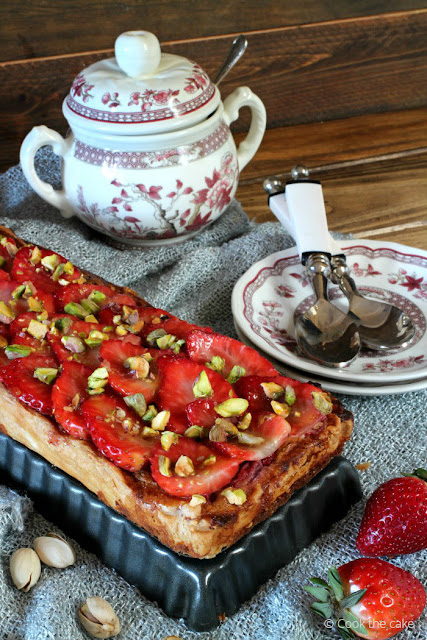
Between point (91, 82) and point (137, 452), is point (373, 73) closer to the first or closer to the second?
point (91, 82)

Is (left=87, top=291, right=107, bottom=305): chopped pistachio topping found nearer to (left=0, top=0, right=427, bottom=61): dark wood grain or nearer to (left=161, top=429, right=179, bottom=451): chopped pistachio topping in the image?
(left=161, top=429, right=179, bottom=451): chopped pistachio topping

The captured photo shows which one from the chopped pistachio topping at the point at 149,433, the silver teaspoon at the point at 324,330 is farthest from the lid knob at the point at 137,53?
the chopped pistachio topping at the point at 149,433

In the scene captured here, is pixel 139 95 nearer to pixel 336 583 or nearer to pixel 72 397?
pixel 72 397

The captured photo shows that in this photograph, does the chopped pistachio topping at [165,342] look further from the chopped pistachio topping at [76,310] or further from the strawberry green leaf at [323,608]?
the strawberry green leaf at [323,608]

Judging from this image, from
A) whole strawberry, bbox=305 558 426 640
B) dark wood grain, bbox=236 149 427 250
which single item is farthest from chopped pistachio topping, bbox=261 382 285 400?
dark wood grain, bbox=236 149 427 250

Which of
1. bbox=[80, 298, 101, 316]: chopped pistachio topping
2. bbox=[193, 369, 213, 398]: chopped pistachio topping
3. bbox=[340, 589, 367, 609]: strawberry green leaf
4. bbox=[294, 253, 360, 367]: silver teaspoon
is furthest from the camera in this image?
bbox=[294, 253, 360, 367]: silver teaspoon

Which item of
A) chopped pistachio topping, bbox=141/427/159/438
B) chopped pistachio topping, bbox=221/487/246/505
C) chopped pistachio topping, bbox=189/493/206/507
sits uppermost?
chopped pistachio topping, bbox=141/427/159/438
